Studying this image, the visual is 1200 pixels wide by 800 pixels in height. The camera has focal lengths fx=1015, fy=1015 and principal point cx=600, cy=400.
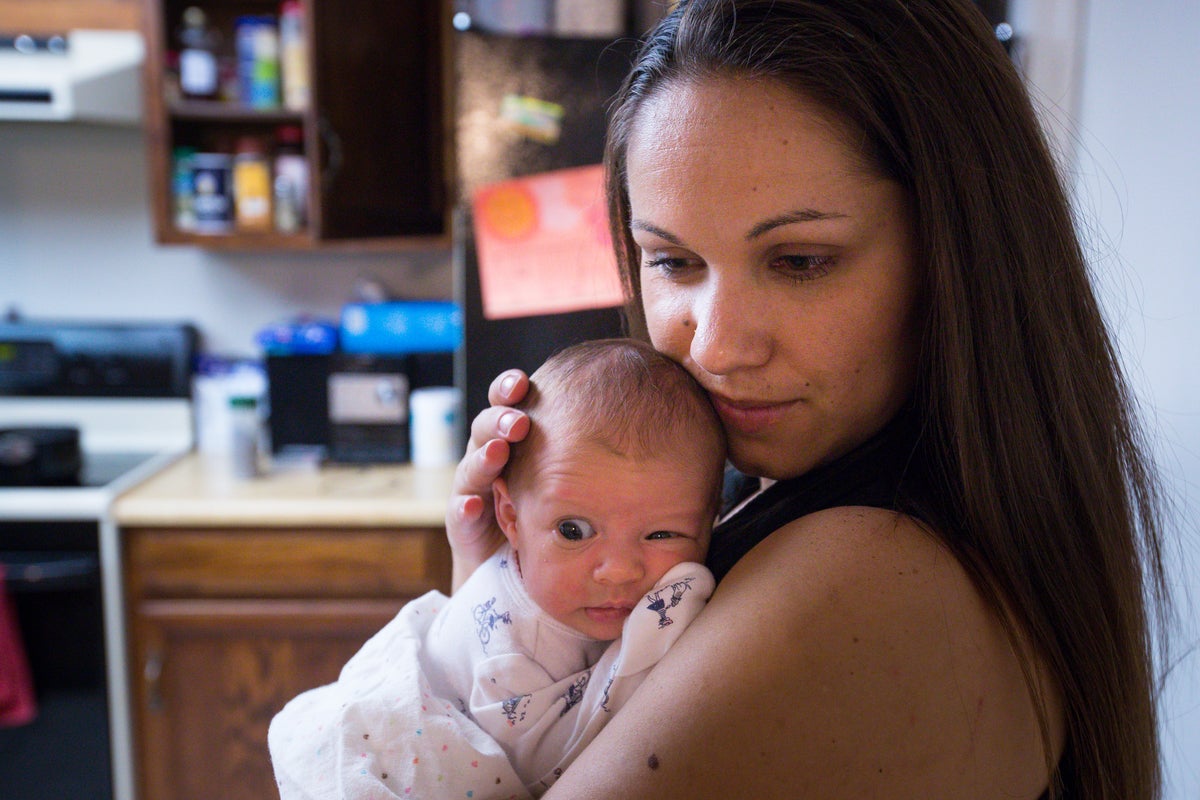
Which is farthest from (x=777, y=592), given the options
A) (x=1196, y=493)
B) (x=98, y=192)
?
(x=98, y=192)

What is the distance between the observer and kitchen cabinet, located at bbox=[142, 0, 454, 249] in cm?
231

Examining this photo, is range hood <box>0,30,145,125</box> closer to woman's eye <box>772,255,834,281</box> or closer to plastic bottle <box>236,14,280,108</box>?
plastic bottle <box>236,14,280,108</box>

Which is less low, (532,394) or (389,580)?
(532,394)

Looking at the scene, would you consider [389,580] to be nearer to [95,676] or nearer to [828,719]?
[95,676]

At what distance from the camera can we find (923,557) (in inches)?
30.4

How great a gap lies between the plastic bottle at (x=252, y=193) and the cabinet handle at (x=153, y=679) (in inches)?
42.0

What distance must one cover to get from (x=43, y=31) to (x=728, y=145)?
2.37 m

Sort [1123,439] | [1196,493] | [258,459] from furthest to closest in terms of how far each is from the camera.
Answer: [258,459] → [1196,493] → [1123,439]

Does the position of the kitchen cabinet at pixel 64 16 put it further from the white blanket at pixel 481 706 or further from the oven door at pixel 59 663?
the white blanket at pixel 481 706

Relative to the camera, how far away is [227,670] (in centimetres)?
232

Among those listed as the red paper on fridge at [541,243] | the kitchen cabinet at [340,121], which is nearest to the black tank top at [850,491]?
the red paper on fridge at [541,243]

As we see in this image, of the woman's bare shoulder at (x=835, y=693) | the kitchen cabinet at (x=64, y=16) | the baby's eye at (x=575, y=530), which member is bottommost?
the woman's bare shoulder at (x=835, y=693)

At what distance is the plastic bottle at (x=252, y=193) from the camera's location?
2604 millimetres

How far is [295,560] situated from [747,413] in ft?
5.36
